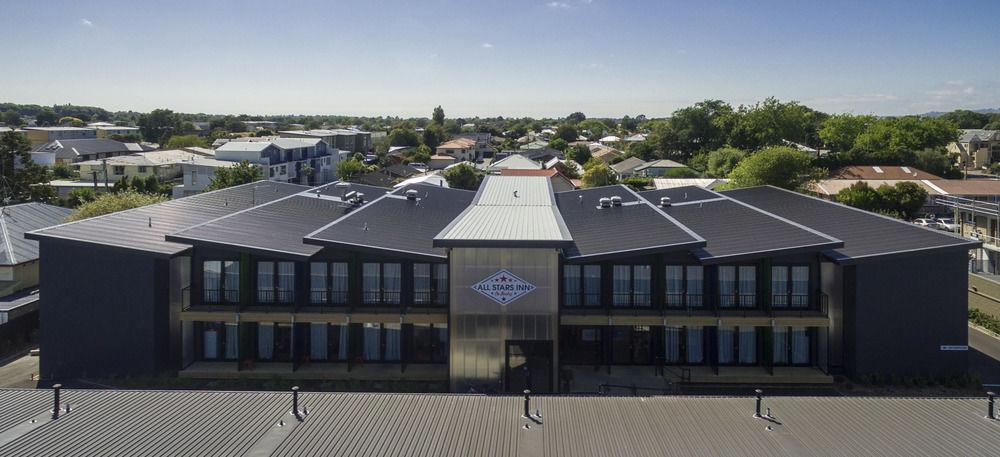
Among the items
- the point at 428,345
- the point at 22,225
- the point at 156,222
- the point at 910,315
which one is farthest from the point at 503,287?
the point at 22,225

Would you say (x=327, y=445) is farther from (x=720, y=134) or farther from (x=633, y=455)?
(x=720, y=134)

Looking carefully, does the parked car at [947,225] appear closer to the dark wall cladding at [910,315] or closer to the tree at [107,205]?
the dark wall cladding at [910,315]

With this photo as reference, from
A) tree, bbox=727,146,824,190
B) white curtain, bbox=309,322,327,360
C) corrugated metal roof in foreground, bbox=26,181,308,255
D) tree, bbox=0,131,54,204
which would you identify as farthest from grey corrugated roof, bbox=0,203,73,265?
tree, bbox=727,146,824,190

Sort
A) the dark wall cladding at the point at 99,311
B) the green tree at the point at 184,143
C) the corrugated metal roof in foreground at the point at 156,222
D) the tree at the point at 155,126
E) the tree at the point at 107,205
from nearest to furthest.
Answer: the dark wall cladding at the point at 99,311, the corrugated metal roof in foreground at the point at 156,222, the tree at the point at 107,205, the green tree at the point at 184,143, the tree at the point at 155,126

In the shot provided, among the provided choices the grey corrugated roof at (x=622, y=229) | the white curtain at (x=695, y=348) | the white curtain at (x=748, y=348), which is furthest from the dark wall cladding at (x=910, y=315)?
the grey corrugated roof at (x=622, y=229)

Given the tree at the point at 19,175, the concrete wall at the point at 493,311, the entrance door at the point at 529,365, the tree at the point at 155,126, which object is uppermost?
the tree at the point at 155,126

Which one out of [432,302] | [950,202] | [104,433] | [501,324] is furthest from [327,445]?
[950,202]
